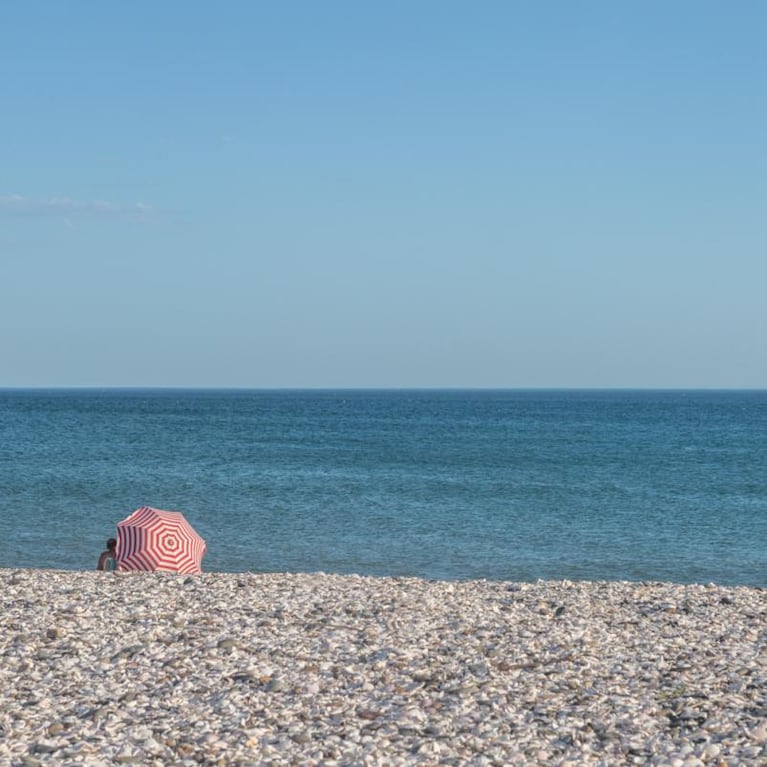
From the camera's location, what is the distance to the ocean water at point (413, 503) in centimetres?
2295

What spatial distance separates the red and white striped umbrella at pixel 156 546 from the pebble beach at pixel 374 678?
194 cm

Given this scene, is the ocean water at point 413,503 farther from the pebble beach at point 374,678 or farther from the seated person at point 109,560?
the pebble beach at point 374,678

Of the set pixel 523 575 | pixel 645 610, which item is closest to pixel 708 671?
pixel 645 610

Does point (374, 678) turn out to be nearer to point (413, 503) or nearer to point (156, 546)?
point (156, 546)

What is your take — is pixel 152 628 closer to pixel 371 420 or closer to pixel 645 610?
pixel 645 610

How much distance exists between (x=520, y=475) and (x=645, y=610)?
1236 inches

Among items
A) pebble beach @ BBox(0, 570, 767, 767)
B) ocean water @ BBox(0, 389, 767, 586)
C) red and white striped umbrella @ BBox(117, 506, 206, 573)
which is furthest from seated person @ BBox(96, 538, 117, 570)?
ocean water @ BBox(0, 389, 767, 586)

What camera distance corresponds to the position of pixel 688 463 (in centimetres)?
5234

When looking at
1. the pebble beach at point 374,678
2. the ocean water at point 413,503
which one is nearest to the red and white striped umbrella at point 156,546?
the pebble beach at point 374,678

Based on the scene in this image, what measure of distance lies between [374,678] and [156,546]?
23.3 feet

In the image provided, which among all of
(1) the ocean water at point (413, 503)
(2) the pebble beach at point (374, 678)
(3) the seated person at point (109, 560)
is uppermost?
(2) the pebble beach at point (374, 678)

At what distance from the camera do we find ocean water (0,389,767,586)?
23.0m

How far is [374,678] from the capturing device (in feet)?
31.4

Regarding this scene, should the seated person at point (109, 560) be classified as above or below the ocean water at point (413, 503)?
above
